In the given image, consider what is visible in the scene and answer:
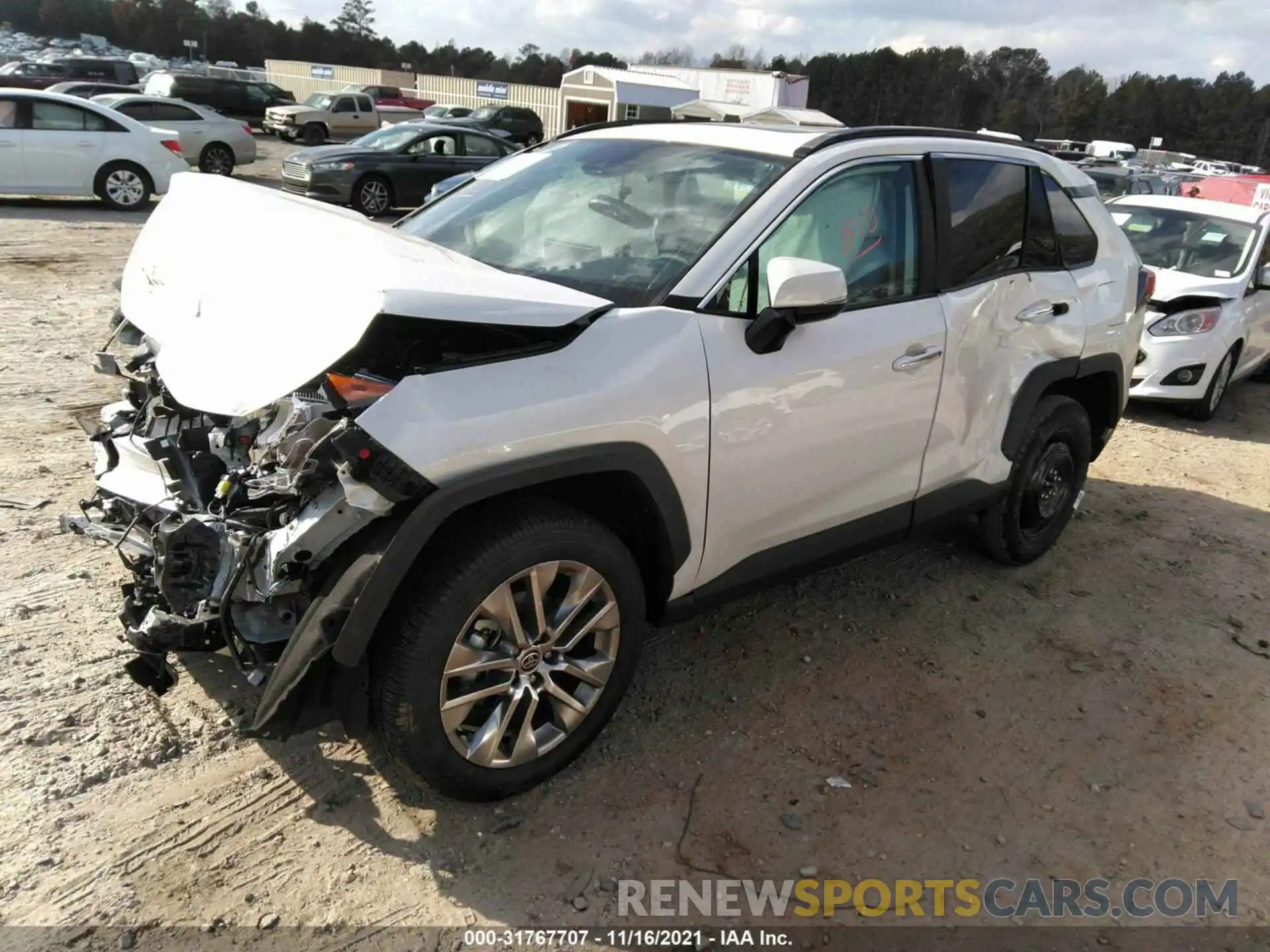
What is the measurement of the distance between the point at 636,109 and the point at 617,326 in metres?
37.3

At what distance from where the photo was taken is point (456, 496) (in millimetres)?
2312

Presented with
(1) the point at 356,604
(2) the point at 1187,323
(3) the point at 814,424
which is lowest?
(2) the point at 1187,323

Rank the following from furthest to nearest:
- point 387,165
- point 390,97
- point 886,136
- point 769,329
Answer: point 390,97, point 387,165, point 886,136, point 769,329

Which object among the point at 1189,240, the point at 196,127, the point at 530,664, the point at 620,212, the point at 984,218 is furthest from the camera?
the point at 196,127

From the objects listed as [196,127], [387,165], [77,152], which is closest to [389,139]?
[387,165]

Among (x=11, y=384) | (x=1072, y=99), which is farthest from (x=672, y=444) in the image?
(x=1072, y=99)

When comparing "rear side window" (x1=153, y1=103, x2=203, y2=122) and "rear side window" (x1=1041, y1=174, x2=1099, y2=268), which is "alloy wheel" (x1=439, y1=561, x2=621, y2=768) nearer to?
"rear side window" (x1=1041, y1=174, x2=1099, y2=268)

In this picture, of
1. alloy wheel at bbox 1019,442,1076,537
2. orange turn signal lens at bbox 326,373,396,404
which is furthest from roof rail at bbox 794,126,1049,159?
orange turn signal lens at bbox 326,373,396,404

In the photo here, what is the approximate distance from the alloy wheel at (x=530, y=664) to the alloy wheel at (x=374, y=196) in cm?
1354

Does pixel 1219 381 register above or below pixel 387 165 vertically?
below

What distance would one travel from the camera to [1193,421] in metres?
7.92

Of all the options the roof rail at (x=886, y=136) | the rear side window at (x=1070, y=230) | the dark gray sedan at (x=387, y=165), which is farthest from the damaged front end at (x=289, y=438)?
the dark gray sedan at (x=387, y=165)

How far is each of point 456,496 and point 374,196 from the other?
45.9 feet

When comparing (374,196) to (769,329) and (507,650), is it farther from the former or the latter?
(507,650)
